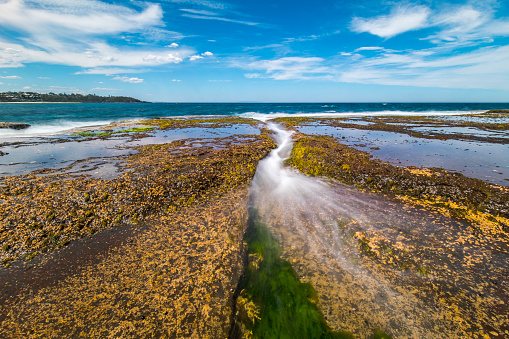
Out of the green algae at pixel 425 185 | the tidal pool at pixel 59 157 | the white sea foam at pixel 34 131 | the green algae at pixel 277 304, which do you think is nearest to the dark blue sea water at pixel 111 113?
the white sea foam at pixel 34 131

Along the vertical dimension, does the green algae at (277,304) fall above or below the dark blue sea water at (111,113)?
below

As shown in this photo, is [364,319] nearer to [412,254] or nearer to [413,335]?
[413,335]

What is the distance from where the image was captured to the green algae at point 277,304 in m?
4.25

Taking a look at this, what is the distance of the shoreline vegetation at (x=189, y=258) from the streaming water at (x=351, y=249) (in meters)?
0.11

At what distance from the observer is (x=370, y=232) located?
7059mm

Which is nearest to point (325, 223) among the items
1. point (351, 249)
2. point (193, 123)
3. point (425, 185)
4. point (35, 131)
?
point (351, 249)

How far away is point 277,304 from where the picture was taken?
15.8 ft

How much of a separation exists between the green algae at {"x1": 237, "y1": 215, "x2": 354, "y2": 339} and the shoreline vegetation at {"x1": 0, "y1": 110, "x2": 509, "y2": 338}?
0.03 m

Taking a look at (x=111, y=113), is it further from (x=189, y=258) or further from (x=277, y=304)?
(x=277, y=304)

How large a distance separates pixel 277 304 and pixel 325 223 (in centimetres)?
382

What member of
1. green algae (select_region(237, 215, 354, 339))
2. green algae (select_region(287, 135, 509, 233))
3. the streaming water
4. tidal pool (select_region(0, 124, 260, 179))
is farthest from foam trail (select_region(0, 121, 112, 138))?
green algae (select_region(237, 215, 354, 339))

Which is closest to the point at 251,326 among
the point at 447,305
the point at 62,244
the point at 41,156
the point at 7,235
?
the point at 447,305

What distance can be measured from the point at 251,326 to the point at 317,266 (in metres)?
2.41

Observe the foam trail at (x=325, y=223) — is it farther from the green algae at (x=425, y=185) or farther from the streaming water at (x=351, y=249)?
the green algae at (x=425, y=185)
